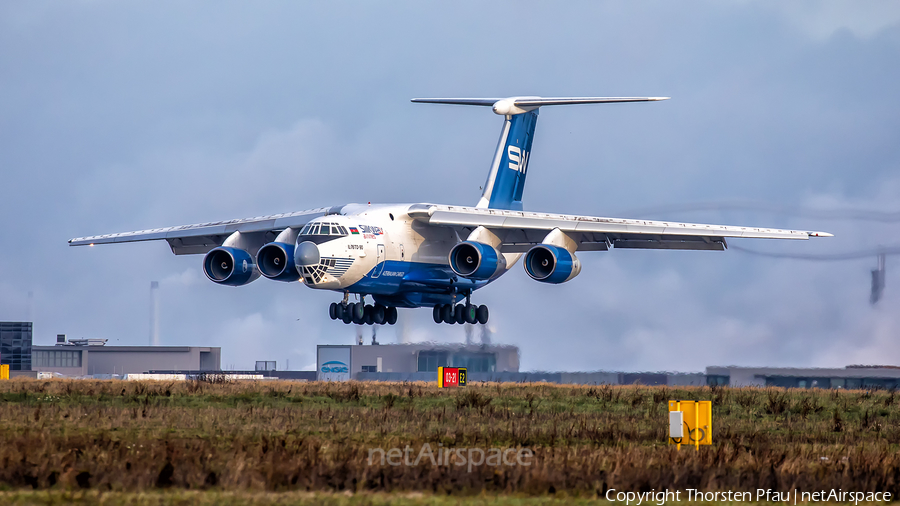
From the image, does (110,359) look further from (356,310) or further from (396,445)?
(396,445)

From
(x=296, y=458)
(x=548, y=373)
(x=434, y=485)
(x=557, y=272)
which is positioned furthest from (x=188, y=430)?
(x=548, y=373)

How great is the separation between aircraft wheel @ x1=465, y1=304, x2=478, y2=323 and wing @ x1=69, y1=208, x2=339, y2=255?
225 inches

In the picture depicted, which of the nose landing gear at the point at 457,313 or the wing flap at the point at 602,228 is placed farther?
the nose landing gear at the point at 457,313

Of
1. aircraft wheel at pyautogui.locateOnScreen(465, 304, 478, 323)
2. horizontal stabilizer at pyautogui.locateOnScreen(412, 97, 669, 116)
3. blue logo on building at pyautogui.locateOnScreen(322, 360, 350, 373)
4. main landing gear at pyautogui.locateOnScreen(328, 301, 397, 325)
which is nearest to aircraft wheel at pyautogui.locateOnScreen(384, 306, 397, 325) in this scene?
main landing gear at pyautogui.locateOnScreen(328, 301, 397, 325)

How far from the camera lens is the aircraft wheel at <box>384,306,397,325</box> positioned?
3694 centimetres

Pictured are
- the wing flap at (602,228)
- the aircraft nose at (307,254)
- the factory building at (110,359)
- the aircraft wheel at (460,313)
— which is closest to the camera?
the aircraft nose at (307,254)

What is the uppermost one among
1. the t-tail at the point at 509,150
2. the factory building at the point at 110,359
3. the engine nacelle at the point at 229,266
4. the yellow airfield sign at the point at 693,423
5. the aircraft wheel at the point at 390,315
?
the t-tail at the point at 509,150

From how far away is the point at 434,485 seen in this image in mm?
11289

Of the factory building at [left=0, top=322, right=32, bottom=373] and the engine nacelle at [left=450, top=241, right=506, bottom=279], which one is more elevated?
the engine nacelle at [left=450, top=241, right=506, bottom=279]

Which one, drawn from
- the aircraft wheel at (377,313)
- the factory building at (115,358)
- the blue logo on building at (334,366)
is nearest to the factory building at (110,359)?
the factory building at (115,358)

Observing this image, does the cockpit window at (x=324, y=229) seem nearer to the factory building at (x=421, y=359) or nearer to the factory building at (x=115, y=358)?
the factory building at (x=421, y=359)

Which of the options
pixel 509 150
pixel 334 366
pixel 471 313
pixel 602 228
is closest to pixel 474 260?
pixel 602 228

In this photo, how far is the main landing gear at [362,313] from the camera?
34969mm

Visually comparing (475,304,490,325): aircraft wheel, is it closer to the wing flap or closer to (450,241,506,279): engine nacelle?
the wing flap
